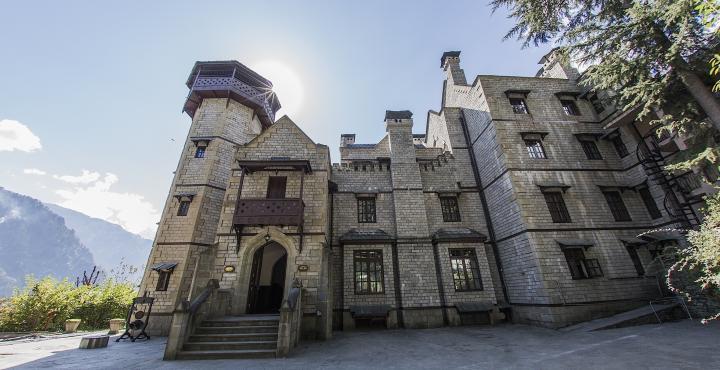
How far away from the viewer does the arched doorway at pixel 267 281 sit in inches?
418

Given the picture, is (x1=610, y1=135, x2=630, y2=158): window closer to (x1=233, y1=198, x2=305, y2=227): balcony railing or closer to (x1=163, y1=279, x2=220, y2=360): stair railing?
(x1=233, y1=198, x2=305, y2=227): balcony railing

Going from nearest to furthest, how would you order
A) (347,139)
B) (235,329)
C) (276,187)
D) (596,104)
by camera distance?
(235,329), (276,187), (596,104), (347,139)

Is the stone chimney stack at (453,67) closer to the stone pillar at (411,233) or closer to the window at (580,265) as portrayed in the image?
the stone pillar at (411,233)

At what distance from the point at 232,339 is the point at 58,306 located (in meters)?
13.4

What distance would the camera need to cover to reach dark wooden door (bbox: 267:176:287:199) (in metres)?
11.8

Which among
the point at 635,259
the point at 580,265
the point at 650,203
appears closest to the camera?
the point at 580,265

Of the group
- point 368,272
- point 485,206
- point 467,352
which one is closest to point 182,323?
point 368,272

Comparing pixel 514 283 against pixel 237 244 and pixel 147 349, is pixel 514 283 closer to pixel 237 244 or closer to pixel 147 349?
pixel 237 244

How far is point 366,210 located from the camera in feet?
47.1

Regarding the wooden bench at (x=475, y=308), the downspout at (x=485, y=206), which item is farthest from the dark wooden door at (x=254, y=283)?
the downspout at (x=485, y=206)

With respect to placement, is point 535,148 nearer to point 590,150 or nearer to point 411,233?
point 590,150

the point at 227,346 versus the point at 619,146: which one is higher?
the point at 619,146

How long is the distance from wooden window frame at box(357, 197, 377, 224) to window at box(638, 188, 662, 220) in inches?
517

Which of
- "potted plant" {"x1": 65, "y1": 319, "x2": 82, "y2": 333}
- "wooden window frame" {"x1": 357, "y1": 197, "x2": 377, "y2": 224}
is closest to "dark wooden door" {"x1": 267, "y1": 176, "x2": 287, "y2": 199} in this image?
"wooden window frame" {"x1": 357, "y1": 197, "x2": 377, "y2": 224}
